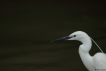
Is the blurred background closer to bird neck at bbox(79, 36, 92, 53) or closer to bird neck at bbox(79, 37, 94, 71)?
bird neck at bbox(79, 37, 94, 71)

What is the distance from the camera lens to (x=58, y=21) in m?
5.34

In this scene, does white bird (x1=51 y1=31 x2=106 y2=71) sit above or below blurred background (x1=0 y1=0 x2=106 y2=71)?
below

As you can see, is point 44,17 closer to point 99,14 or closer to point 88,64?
point 99,14

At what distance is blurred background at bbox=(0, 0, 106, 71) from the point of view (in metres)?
3.87

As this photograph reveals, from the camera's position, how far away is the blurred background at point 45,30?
3865 mm

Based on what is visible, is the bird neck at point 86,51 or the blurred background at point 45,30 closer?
the bird neck at point 86,51

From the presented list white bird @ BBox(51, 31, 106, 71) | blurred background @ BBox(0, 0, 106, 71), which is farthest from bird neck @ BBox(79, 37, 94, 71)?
blurred background @ BBox(0, 0, 106, 71)

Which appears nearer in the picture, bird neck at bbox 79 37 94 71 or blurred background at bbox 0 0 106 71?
bird neck at bbox 79 37 94 71

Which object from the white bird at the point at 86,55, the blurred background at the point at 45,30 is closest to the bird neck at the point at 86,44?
the white bird at the point at 86,55

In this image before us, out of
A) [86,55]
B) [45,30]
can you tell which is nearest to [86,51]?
Answer: [86,55]

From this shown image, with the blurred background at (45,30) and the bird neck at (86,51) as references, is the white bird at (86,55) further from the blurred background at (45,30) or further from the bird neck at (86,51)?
the blurred background at (45,30)

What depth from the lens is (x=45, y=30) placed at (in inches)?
194

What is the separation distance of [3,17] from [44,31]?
1.04 metres

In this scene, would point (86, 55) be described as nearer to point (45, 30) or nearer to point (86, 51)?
point (86, 51)
